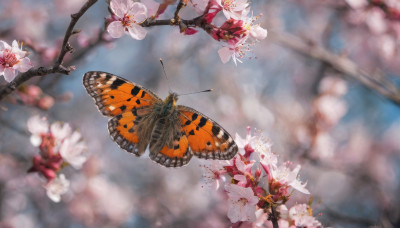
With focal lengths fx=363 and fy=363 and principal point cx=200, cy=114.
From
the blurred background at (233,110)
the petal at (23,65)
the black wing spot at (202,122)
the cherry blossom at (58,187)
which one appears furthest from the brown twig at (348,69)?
the petal at (23,65)

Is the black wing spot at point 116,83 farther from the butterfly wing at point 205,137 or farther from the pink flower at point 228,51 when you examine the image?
the pink flower at point 228,51

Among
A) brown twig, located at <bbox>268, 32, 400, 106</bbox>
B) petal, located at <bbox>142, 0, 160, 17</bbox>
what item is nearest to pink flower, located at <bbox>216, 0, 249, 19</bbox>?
petal, located at <bbox>142, 0, 160, 17</bbox>

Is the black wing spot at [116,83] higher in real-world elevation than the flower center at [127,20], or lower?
lower

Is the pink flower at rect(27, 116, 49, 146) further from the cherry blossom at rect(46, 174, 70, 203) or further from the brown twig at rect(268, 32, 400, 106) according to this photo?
the brown twig at rect(268, 32, 400, 106)

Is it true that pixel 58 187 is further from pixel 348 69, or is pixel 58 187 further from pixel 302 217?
pixel 348 69

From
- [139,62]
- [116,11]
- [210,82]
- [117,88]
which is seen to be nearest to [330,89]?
[210,82]

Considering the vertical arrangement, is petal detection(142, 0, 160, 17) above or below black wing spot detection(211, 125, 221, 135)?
above
